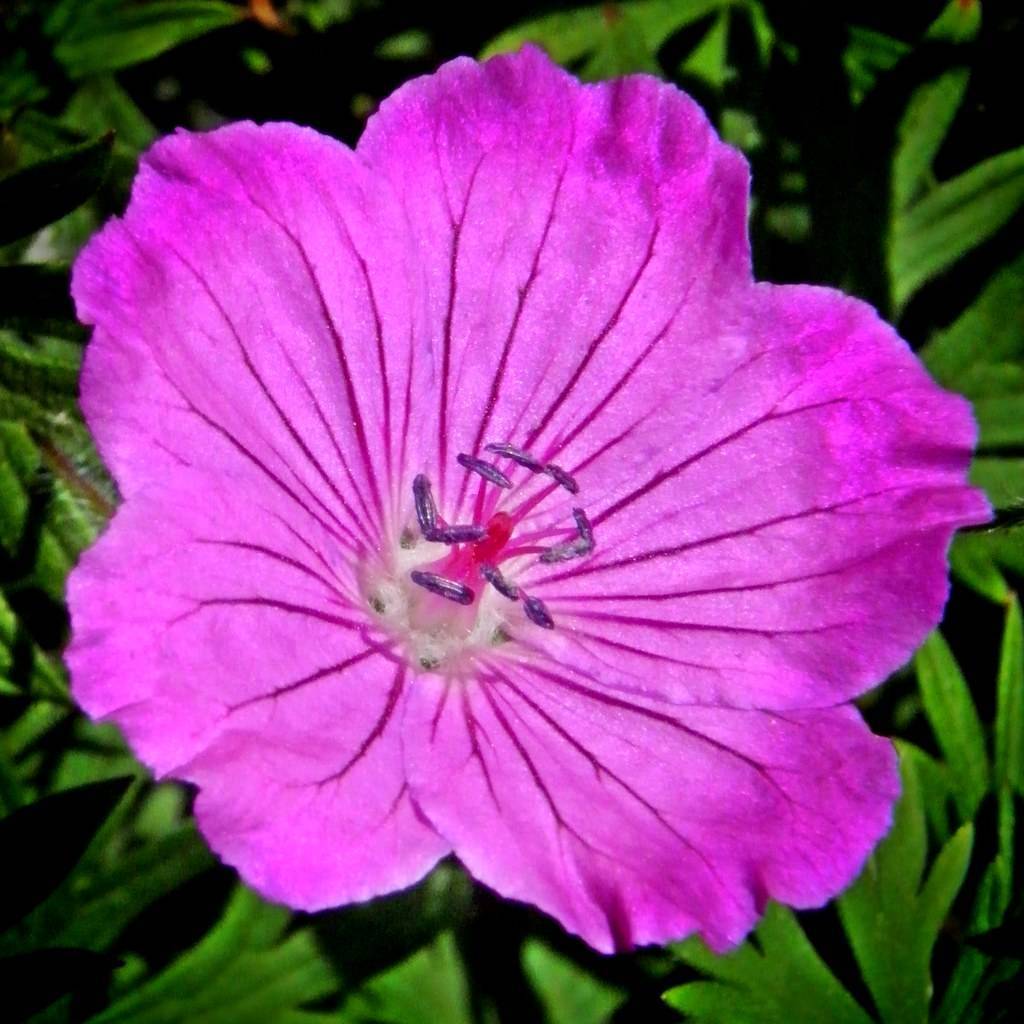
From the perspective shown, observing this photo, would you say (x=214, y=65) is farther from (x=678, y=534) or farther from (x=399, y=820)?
(x=399, y=820)

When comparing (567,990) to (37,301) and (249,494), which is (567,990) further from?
(37,301)

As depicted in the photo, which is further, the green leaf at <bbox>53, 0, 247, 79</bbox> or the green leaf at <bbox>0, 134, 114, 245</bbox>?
the green leaf at <bbox>53, 0, 247, 79</bbox>

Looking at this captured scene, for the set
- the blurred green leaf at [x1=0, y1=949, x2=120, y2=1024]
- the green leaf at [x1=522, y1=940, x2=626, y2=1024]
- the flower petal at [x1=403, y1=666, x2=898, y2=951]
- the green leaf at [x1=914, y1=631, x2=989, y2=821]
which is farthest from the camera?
the green leaf at [x1=522, y1=940, x2=626, y2=1024]

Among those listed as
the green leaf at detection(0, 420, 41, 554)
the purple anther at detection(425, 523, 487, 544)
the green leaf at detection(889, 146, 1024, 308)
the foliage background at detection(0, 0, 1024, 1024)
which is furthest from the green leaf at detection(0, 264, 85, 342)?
the green leaf at detection(889, 146, 1024, 308)

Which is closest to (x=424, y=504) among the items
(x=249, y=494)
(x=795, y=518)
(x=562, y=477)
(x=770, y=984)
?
(x=562, y=477)

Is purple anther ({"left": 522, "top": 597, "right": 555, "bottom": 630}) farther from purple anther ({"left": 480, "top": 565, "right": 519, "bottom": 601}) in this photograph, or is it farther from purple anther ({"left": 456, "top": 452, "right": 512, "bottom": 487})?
purple anther ({"left": 456, "top": 452, "right": 512, "bottom": 487})

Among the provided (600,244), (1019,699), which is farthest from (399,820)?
(1019,699)
